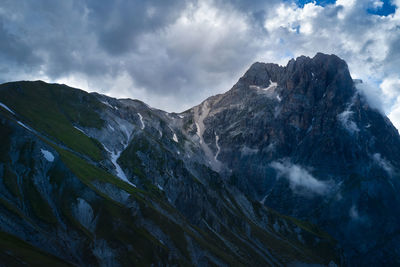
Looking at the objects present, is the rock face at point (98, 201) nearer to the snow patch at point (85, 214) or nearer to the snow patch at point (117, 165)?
the snow patch at point (85, 214)

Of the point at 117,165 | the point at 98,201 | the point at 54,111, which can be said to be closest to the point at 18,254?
the point at 98,201

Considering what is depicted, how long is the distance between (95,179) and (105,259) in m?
31.8

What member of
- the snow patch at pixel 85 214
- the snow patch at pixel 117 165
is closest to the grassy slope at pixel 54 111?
the snow patch at pixel 117 165

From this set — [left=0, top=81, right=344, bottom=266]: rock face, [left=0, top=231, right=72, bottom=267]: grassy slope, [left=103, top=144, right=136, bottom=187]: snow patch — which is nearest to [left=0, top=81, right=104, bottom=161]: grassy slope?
[left=0, top=81, right=344, bottom=266]: rock face

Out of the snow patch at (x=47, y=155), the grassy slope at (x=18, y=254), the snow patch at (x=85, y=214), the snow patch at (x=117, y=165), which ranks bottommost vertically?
the grassy slope at (x=18, y=254)

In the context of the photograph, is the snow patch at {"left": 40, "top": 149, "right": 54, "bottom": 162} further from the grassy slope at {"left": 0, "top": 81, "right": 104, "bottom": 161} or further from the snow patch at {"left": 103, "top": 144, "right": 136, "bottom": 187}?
the snow patch at {"left": 103, "top": 144, "right": 136, "bottom": 187}

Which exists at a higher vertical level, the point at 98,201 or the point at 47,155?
the point at 47,155

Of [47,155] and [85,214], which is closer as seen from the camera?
[85,214]

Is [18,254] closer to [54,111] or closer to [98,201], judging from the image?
[98,201]

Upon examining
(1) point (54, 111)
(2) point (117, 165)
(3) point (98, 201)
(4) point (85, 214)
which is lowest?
(4) point (85, 214)

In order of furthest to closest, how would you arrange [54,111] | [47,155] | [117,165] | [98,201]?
1. [54,111]
2. [117,165]
3. [47,155]
4. [98,201]

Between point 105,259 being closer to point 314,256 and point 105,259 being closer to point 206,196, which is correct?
point 206,196

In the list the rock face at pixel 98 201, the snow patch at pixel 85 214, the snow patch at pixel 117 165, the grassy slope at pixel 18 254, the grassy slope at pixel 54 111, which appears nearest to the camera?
the grassy slope at pixel 18 254

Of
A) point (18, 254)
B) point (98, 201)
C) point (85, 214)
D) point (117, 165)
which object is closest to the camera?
point (18, 254)
